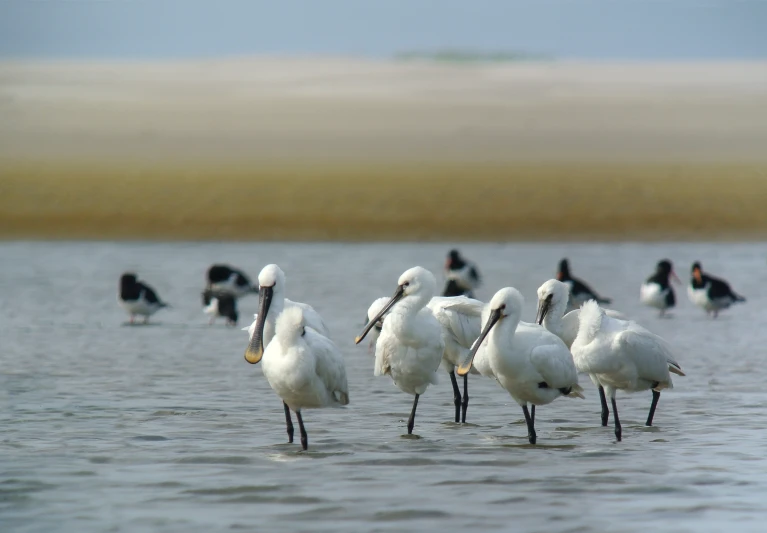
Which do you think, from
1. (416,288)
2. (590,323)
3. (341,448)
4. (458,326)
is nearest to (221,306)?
(458,326)

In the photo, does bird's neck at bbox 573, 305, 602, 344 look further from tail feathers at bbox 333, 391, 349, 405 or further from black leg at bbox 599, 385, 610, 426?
tail feathers at bbox 333, 391, 349, 405

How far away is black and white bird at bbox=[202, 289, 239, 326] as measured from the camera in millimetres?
17812

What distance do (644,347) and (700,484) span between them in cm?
191

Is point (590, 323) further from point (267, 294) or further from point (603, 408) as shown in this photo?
point (267, 294)

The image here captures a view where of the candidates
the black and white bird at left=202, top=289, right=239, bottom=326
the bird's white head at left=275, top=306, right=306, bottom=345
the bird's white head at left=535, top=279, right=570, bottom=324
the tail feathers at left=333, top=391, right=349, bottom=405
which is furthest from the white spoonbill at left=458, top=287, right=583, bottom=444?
the black and white bird at left=202, top=289, right=239, bottom=326

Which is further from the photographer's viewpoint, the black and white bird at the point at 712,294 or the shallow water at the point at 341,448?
the black and white bird at the point at 712,294

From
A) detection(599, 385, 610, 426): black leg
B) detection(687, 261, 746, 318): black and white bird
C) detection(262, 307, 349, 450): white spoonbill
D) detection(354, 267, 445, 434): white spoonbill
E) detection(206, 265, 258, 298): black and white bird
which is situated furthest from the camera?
detection(206, 265, 258, 298): black and white bird

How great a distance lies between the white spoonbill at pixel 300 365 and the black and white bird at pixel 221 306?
27.7 ft

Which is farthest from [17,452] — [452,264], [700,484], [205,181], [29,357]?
[205,181]

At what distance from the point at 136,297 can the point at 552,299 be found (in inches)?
352

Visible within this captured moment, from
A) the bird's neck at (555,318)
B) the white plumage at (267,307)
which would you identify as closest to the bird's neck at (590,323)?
the bird's neck at (555,318)

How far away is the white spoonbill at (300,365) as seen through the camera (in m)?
9.05

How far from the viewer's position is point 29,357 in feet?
46.3

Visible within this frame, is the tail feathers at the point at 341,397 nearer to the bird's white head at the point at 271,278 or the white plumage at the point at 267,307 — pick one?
the white plumage at the point at 267,307
